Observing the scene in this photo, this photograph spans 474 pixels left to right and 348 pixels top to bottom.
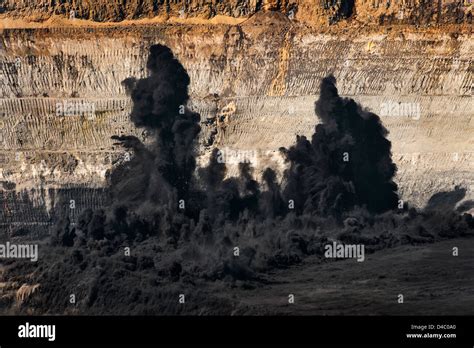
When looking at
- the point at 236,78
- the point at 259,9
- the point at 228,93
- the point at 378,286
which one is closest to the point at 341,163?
the point at 228,93

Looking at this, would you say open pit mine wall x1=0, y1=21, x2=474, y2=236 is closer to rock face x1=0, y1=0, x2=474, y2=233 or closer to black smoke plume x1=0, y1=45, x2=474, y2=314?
rock face x1=0, y1=0, x2=474, y2=233

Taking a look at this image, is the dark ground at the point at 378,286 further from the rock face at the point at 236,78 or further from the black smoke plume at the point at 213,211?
the rock face at the point at 236,78

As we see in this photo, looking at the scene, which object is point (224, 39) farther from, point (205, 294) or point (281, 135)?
point (205, 294)

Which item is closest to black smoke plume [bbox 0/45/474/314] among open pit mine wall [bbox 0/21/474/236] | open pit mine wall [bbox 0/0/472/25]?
open pit mine wall [bbox 0/21/474/236]

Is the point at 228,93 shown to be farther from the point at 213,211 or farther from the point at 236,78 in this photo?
the point at 213,211

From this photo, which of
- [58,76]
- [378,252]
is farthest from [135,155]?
[378,252]

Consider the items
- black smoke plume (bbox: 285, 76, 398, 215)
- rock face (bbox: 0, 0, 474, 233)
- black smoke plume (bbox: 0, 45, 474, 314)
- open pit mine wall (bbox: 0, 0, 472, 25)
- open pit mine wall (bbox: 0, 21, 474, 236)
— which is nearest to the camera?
black smoke plume (bbox: 0, 45, 474, 314)

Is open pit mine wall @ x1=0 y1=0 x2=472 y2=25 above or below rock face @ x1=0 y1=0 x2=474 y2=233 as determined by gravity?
above
